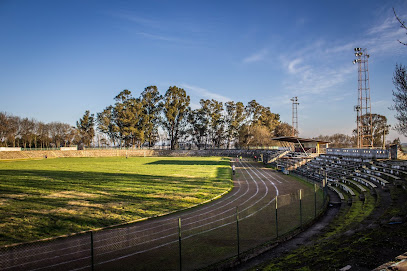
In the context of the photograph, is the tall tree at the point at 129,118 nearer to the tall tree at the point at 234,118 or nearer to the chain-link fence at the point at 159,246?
the tall tree at the point at 234,118

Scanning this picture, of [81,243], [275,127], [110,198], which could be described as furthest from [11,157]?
[275,127]

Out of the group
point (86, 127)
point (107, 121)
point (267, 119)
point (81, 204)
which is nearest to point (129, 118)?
point (107, 121)

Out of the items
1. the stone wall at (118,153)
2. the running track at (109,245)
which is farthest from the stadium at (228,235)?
the stone wall at (118,153)

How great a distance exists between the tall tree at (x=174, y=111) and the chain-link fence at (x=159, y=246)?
77.1 meters

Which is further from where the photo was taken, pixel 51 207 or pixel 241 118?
pixel 241 118

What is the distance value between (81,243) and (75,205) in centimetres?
547

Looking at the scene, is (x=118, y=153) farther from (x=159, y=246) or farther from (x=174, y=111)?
(x=159, y=246)

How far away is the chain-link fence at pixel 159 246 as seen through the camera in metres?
7.66

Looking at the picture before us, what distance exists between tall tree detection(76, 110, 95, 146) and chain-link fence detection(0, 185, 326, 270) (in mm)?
92898

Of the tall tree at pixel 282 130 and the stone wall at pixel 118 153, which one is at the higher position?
the tall tree at pixel 282 130

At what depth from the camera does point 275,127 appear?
102 metres

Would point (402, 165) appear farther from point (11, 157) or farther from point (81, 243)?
point (11, 157)

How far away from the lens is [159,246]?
30.1ft

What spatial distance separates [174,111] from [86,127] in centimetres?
3591
